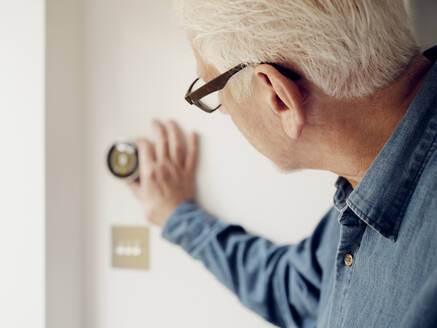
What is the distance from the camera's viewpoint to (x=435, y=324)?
502mm

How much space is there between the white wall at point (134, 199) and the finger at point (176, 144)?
0.03 m

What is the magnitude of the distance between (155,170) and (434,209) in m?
0.66

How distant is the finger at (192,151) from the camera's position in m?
1.05

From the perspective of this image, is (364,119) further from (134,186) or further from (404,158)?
(134,186)

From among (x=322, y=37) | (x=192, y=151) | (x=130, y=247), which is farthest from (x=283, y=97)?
(x=130, y=247)

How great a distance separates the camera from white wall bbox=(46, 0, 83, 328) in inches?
41.2

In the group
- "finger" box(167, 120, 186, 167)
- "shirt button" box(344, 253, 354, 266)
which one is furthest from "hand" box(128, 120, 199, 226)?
"shirt button" box(344, 253, 354, 266)

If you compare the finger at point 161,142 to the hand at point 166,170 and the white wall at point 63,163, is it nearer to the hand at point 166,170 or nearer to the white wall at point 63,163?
the hand at point 166,170

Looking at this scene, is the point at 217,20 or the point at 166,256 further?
the point at 166,256

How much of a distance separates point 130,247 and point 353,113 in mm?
734

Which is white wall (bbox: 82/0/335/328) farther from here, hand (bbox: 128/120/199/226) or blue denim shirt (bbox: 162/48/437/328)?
blue denim shirt (bbox: 162/48/437/328)

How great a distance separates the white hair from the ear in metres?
0.02

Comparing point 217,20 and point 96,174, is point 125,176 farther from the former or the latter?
point 217,20
